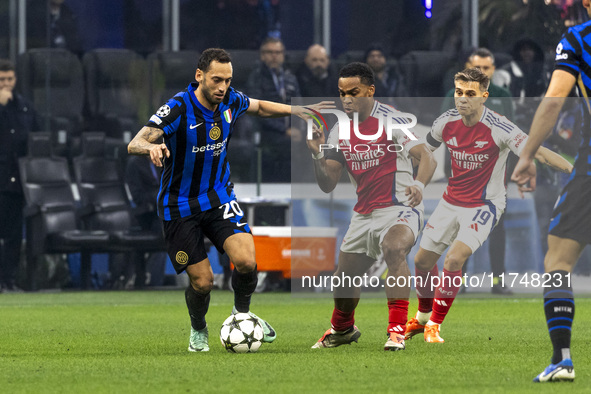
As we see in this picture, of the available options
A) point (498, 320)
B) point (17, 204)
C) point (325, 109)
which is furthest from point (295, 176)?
point (17, 204)

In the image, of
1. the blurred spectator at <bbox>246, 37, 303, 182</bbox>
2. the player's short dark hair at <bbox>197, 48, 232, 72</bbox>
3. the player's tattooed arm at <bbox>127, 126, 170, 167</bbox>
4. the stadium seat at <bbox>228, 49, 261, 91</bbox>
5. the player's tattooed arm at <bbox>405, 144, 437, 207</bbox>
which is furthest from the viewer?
the stadium seat at <bbox>228, 49, 261, 91</bbox>

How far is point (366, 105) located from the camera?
8000mm

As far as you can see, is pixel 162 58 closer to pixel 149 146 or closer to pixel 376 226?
pixel 376 226

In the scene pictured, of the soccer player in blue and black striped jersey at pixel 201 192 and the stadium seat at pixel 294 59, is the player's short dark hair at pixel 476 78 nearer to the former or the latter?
the soccer player in blue and black striped jersey at pixel 201 192

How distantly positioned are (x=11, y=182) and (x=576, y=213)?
9818 millimetres

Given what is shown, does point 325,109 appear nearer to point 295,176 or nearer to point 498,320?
point 295,176

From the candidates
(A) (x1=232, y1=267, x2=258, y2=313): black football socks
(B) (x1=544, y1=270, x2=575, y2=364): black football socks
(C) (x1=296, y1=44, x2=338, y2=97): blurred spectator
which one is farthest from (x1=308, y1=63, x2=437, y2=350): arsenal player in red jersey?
(C) (x1=296, y1=44, x2=338, y2=97): blurred spectator

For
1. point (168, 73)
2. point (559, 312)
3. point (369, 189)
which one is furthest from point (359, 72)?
point (168, 73)

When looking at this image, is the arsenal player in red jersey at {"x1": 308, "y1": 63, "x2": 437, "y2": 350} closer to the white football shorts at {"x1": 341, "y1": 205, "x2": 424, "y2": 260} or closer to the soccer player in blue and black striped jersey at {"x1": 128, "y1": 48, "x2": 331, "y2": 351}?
the white football shorts at {"x1": 341, "y1": 205, "x2": 424, "y2": 260}

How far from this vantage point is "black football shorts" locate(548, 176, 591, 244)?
224 inches

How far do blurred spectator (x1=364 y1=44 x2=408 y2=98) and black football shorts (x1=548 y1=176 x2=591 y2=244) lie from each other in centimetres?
867

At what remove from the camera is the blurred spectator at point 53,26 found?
15.5 m

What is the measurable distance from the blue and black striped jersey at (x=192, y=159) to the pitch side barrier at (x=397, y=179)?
731mm

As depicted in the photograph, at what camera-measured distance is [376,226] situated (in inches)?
314
